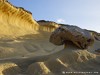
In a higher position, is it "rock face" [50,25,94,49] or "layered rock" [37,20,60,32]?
"rock face" [50,25,94,49]

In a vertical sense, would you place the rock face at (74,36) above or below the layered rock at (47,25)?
above

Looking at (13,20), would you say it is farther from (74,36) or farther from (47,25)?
(74,36)

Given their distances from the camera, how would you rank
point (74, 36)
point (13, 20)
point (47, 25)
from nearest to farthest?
1. point (74, 36)
2. point (13, 20)
3. point (47, 25)

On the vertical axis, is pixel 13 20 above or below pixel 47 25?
above

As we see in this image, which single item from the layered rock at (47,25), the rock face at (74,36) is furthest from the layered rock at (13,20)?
the rock face at (74,36)

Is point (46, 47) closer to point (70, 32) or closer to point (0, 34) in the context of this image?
point (0, 34)

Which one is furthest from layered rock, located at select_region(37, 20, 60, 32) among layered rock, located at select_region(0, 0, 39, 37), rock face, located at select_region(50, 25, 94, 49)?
rock face, located at select_region(50, 25, 94, 49)

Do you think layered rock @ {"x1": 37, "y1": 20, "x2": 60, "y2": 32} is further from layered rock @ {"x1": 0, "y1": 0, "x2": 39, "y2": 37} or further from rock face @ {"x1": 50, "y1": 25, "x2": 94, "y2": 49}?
rock face @ {"x1": 50, "y1": 25, "x2": 94, "y2": 49}

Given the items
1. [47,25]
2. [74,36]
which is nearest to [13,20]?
[47,25]

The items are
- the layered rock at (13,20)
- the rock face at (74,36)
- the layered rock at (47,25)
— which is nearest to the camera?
the rock face at (74,36)

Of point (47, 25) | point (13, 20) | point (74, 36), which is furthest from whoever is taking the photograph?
point (47, 25)

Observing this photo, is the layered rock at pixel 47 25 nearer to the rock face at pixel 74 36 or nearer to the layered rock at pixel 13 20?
the layered rock at pixel 13 20

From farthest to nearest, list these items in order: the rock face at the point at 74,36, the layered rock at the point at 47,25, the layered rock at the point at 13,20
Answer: the layered rock at the point at 47,25 → the layered rock at the point at 13,20 → the rock face at the point at 74,36

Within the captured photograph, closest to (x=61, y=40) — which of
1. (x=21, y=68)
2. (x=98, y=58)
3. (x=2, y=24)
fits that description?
(x=98, y=58)
